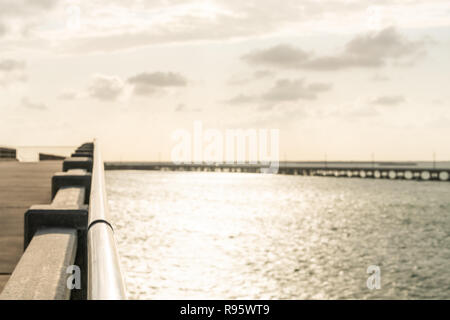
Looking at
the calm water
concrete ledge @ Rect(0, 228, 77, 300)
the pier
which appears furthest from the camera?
the calm water

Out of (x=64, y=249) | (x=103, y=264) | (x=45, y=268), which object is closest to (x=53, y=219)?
(x=64, y=249)

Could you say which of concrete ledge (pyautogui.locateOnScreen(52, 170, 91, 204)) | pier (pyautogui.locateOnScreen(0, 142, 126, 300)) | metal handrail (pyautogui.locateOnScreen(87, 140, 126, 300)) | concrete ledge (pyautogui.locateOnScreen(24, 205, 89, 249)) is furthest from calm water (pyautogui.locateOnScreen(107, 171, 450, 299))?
metal handrail (pyautogui.locateOnScreen(87, 140, 126, 300))

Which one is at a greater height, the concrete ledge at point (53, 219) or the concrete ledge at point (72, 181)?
the concrete ledge at point (72, 181)

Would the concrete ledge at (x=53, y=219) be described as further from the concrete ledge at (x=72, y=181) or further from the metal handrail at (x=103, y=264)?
the concrete ledge at (x=72, y=181)

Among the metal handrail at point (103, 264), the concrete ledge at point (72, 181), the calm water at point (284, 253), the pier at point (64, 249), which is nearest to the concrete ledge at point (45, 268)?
the pier at point (64, 249)

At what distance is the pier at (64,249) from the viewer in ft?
8.11

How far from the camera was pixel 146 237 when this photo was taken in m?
71.4

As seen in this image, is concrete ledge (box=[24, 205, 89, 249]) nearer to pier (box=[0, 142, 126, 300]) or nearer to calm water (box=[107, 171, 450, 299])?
pier (box=[0, 142, 126, 300])

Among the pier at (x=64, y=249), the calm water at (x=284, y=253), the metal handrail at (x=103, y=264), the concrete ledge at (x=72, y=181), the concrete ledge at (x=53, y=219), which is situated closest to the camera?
the metal handrail at (x=103, y=264)

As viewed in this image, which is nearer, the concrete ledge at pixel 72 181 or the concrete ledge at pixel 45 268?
the concrete ledge at pixel 45 268

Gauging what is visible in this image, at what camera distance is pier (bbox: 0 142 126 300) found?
8.11 feet
